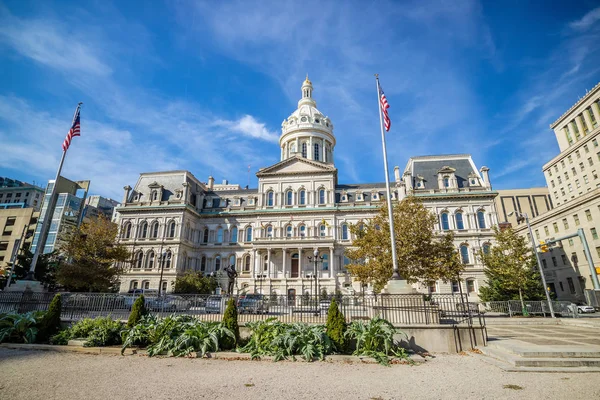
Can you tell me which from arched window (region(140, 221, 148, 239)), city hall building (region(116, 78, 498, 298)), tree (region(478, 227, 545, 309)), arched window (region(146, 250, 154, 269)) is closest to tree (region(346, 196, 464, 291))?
tree (region(478, 227, 545, 309))

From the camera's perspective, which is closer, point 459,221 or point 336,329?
point 336,329

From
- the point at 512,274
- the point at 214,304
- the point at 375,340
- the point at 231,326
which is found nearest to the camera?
the point at 375,340

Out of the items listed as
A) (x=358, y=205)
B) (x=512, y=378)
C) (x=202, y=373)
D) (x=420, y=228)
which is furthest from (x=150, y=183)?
(x=512, y=378)

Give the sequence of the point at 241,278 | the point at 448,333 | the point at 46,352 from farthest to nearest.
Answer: the point at 241,278 < the point at 448,333 < the point at 46,352

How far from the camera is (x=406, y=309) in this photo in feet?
37.9

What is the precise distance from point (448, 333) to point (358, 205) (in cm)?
3625

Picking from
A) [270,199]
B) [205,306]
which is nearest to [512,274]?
[205,306]

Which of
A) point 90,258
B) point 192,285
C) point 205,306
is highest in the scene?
point 90,258

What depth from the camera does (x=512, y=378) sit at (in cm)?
760

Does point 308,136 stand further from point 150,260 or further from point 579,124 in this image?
point 579,124

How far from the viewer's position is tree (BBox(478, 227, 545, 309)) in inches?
1100

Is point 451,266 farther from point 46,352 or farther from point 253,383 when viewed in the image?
point 46,352

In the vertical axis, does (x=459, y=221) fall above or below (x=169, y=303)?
above

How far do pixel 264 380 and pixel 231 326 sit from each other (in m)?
3.70
